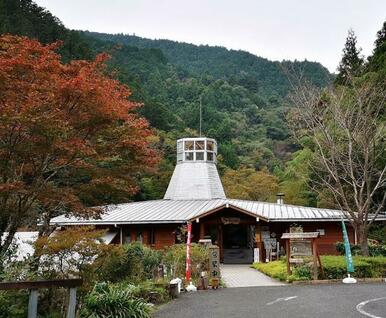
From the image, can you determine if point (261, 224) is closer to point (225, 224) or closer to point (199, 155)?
point (225, 224)

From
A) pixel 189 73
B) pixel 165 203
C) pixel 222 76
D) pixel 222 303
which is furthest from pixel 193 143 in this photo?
pixel 222 76

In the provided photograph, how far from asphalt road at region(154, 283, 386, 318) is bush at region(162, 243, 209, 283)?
116cm

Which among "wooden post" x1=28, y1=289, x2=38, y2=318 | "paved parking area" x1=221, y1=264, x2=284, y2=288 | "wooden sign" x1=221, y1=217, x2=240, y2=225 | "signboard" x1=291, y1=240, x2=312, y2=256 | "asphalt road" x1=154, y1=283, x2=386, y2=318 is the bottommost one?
"asphalt road" x1=154, y1=283, x2=386, y2=318

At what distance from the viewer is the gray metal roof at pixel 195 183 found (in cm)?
2333

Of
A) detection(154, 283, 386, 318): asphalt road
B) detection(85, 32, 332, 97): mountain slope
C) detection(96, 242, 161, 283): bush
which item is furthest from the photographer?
detection(85, 32, 332, 97): mountain slope

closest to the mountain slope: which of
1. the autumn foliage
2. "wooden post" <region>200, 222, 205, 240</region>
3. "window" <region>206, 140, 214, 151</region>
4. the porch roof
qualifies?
"window" <region>206, 140, 214, 151</region>

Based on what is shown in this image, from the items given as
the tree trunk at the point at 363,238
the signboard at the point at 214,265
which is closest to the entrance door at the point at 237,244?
the tree trunk at the point at 363,238

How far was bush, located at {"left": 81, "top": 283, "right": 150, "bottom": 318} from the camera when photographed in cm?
653

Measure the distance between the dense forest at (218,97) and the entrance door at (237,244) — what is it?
12.2 feet

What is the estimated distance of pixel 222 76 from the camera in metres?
67.8

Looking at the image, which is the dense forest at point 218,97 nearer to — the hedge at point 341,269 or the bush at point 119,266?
the hedge at point 341,269

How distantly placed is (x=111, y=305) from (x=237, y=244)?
14757 mm

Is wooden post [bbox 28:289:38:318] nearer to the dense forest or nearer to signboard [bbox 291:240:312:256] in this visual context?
signboard [bbox 291:240:312:256]

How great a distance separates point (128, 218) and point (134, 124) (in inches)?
445
